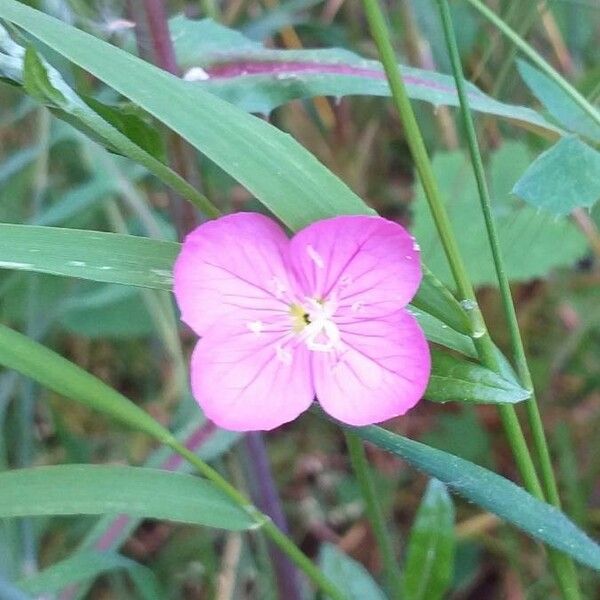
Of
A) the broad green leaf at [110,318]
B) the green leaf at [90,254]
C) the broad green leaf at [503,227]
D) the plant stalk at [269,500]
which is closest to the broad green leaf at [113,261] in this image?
the green leaf at [90,254]

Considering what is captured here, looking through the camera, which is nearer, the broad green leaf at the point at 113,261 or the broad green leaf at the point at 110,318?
the broad green leaf at the point at 113,261

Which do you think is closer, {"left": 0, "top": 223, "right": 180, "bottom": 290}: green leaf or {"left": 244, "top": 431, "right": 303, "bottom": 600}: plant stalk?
{"left": 0, "top": 223, "right": 180, "bottom": 290}: green leaf

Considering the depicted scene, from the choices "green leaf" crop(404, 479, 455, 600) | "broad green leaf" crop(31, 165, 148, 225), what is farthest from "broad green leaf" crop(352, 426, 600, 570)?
"broad green leaf" crop(31, 165, 148, 225)

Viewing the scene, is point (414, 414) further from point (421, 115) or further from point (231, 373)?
point (231, 373)

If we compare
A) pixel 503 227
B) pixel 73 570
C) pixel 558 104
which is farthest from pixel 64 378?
pixel 503 227

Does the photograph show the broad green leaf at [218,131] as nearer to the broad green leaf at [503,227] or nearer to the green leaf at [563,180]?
the green leaf at [563,180]

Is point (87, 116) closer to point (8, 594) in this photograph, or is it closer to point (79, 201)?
point (8, 594)

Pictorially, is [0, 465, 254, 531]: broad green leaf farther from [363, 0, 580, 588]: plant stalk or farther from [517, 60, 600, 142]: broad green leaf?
[517, 60, 600, 142]: broad green leaf
